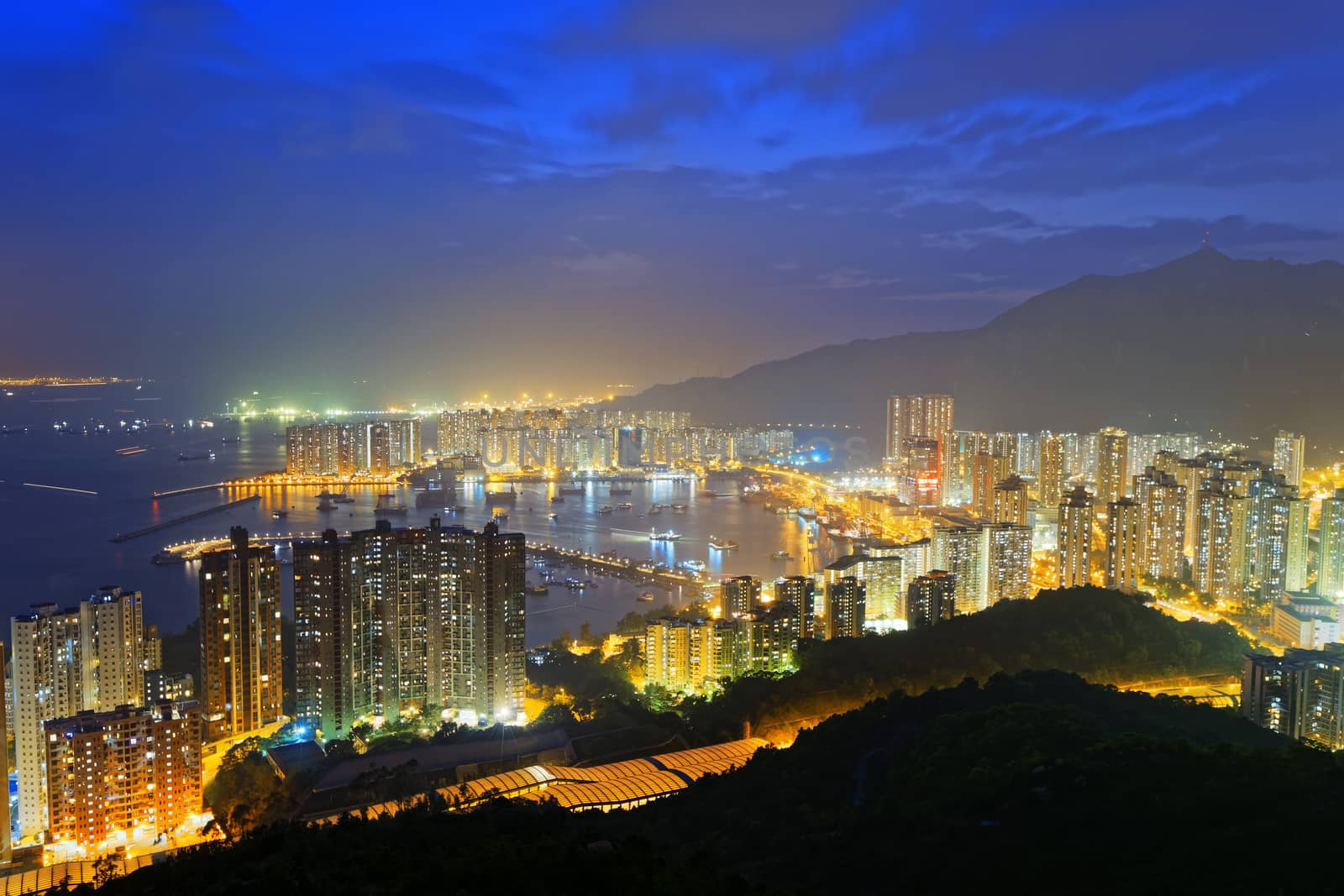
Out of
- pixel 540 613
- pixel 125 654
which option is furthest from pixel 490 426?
pixel 125 654

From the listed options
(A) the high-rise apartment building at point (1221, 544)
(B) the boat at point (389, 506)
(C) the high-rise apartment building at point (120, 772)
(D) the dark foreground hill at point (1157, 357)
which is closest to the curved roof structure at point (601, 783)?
(C) the high-rise apartment building at point (120, 772)

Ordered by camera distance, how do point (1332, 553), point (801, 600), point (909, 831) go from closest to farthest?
point (909, 831) → point (801, 600) → point (1332, 553)

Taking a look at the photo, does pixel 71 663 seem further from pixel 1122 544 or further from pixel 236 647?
pixel 1122 544

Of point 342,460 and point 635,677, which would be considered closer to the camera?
point 635,677

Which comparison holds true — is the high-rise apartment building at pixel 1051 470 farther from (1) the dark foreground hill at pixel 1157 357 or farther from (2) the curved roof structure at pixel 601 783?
(2) the curved roof structure at pixel 601 783

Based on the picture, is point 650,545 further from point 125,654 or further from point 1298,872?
point 1298,872

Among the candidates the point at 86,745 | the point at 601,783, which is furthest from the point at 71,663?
the point at 601,783
